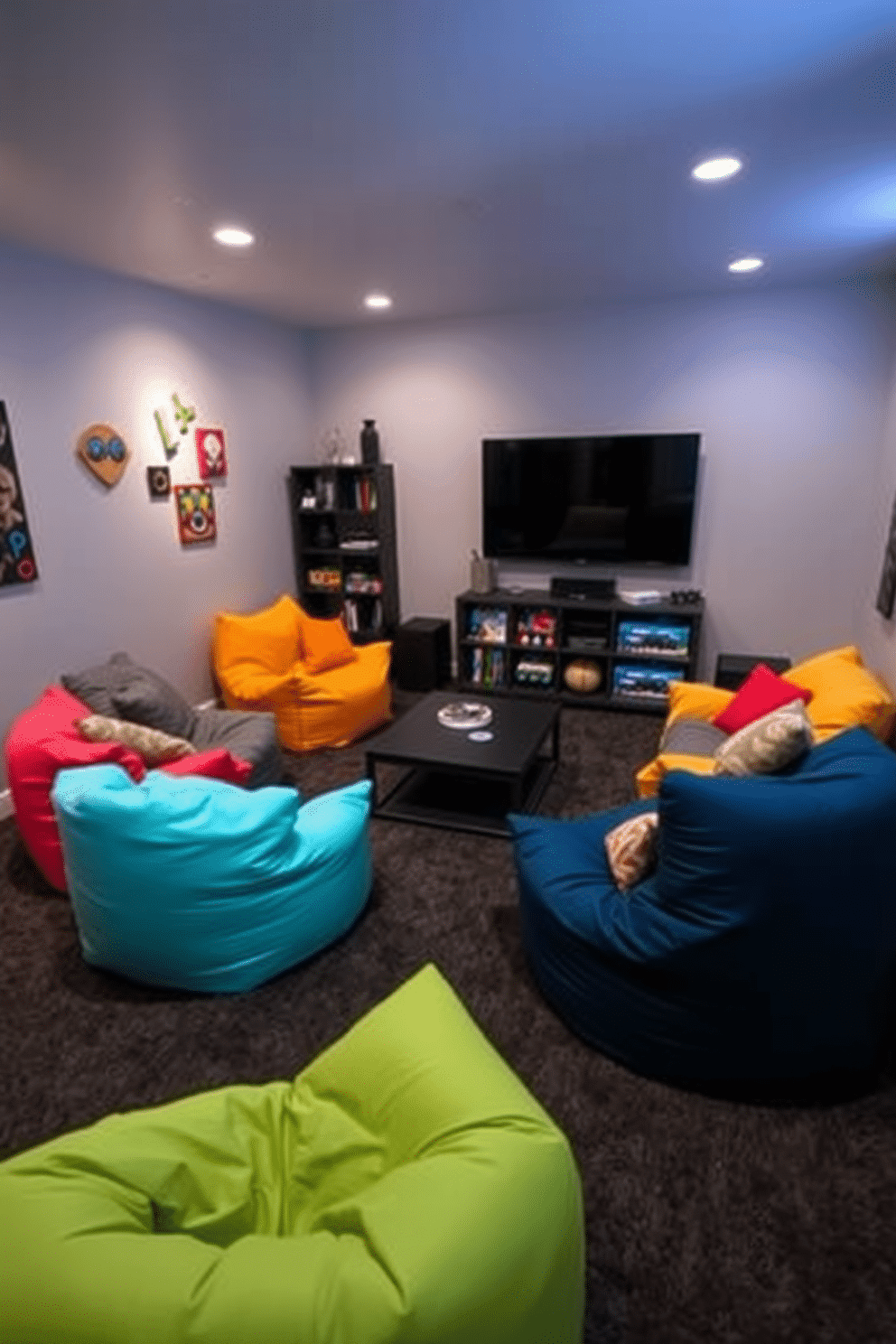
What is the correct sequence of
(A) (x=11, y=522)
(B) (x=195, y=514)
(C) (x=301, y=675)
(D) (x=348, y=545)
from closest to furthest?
1. (A) (x=11, y=522)
2. (C) (x=301, y=675)
3. (B) (x=195, y=514)
4. (D) (x=348, y=545)

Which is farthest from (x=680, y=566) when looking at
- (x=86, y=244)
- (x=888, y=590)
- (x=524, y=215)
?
(x=86, y=244)

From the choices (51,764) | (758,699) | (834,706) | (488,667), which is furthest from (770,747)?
(488,667)

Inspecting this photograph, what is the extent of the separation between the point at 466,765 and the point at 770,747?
1.28m

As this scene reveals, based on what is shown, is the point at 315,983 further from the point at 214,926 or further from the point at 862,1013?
the point at 862,1013

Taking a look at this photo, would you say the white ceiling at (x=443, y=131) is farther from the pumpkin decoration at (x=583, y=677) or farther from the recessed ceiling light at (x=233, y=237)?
the pumpkin decoration at (x=583, y=677)

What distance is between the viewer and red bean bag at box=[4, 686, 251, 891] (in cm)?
242

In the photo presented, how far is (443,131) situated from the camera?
2.01 metres

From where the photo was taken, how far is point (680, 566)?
456 cm

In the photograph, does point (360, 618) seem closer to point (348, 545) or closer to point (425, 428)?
point (348, 545)

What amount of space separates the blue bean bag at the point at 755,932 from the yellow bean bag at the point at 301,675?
7.60 feet

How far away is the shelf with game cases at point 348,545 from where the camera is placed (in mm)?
4957

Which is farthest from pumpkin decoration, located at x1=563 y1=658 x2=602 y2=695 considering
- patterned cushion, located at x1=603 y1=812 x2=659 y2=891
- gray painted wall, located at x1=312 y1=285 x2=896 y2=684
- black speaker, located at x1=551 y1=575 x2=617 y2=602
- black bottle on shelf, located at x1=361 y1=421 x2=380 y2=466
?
patterned cushion, located at x1=603 y1=812 x2=659 y2=891

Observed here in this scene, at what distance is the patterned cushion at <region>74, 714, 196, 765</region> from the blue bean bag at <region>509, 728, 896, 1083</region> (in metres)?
1.67

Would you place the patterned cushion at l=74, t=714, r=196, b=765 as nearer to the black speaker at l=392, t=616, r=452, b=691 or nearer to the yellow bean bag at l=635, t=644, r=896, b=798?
the yellow bean bag at l=635, t=644, r=896, b=798
